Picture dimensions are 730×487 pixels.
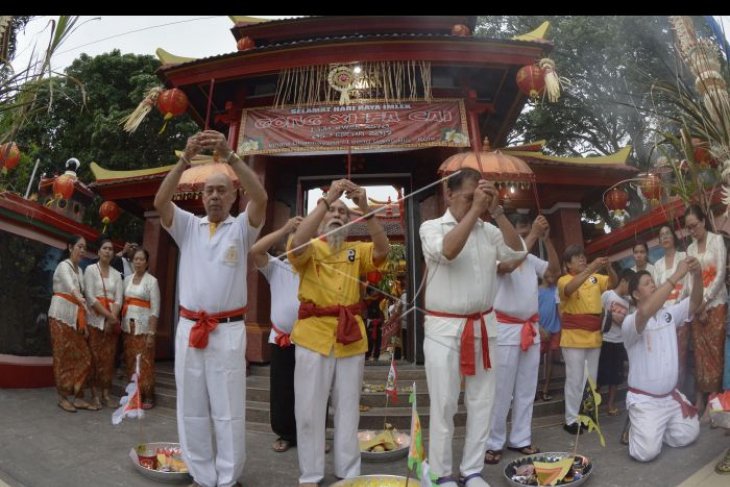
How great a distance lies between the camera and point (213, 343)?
300 centimetres

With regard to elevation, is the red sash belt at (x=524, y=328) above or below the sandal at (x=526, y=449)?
above

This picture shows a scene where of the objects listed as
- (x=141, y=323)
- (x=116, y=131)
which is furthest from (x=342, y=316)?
(x=116, y=131)

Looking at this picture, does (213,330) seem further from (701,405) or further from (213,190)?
(701,405)

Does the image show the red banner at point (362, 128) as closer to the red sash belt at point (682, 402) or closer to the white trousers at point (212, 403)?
the red sash belt at point (682, 402)

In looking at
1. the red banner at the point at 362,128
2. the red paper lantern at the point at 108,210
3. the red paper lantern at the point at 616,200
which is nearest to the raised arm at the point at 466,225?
the red banner at the point at 362,128

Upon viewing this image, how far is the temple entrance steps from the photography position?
4656mm

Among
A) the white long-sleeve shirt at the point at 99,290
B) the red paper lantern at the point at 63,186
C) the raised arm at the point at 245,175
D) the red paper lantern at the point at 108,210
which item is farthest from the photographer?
the red paper lantern at the point at 108,210

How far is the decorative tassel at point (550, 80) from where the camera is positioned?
582 cm

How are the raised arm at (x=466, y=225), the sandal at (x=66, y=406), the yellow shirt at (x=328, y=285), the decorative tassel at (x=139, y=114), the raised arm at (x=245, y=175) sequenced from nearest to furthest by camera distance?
the raised arm at (x=466, y=225) < the raised arm at (x=245, y=175) < the yellow shirt at (x=328, y=285) < the sandal at (x=66, y=406) < the decorative tassel at (x=139, y=114)

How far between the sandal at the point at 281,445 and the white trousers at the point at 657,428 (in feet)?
8.16

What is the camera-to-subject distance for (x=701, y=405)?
4145 millimetres

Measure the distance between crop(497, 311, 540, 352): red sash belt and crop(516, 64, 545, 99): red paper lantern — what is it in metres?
3.36

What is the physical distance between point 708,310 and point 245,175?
3.67 meters

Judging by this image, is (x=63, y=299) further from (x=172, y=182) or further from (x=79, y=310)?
(x=172, y=182)
